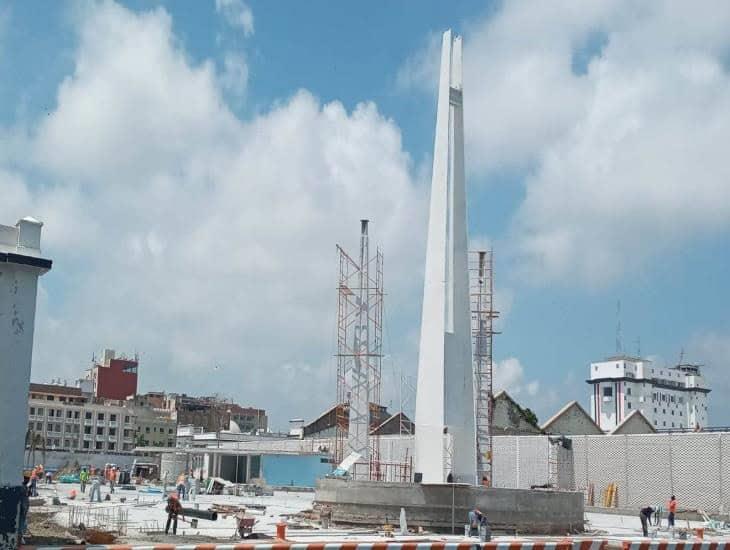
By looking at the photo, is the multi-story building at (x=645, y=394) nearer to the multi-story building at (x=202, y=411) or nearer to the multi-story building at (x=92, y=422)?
the multi-story building at (x=202, y=411)

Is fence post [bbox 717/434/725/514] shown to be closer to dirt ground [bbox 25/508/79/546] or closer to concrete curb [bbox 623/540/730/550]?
concrete curb [bbox 623/540/730/550]

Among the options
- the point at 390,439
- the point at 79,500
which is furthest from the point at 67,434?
the point at 79,500

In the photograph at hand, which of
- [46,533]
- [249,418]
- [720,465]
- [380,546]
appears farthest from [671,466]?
[249,418]

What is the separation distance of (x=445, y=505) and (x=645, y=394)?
428ft

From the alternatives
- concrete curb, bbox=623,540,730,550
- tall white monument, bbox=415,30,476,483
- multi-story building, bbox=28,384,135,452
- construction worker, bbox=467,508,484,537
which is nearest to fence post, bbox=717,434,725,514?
tall white monument, bbox=415,30,476,483

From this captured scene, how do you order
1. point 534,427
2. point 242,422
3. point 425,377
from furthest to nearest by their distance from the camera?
point 242,422, point 534,427, point 425,377

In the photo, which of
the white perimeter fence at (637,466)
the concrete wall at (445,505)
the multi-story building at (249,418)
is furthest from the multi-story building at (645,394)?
the concrete wall at (445,505)

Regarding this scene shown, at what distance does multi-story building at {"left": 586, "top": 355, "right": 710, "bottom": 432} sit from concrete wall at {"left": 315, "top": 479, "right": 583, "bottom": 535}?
393 feet

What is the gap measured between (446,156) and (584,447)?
2556 cm

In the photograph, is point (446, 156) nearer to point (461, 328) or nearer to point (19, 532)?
point (461, 328)

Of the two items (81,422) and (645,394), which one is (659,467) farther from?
(645,394)

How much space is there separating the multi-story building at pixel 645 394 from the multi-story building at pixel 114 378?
243ft

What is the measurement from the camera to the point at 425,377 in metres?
32.3

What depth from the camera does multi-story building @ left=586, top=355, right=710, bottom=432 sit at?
495ft
